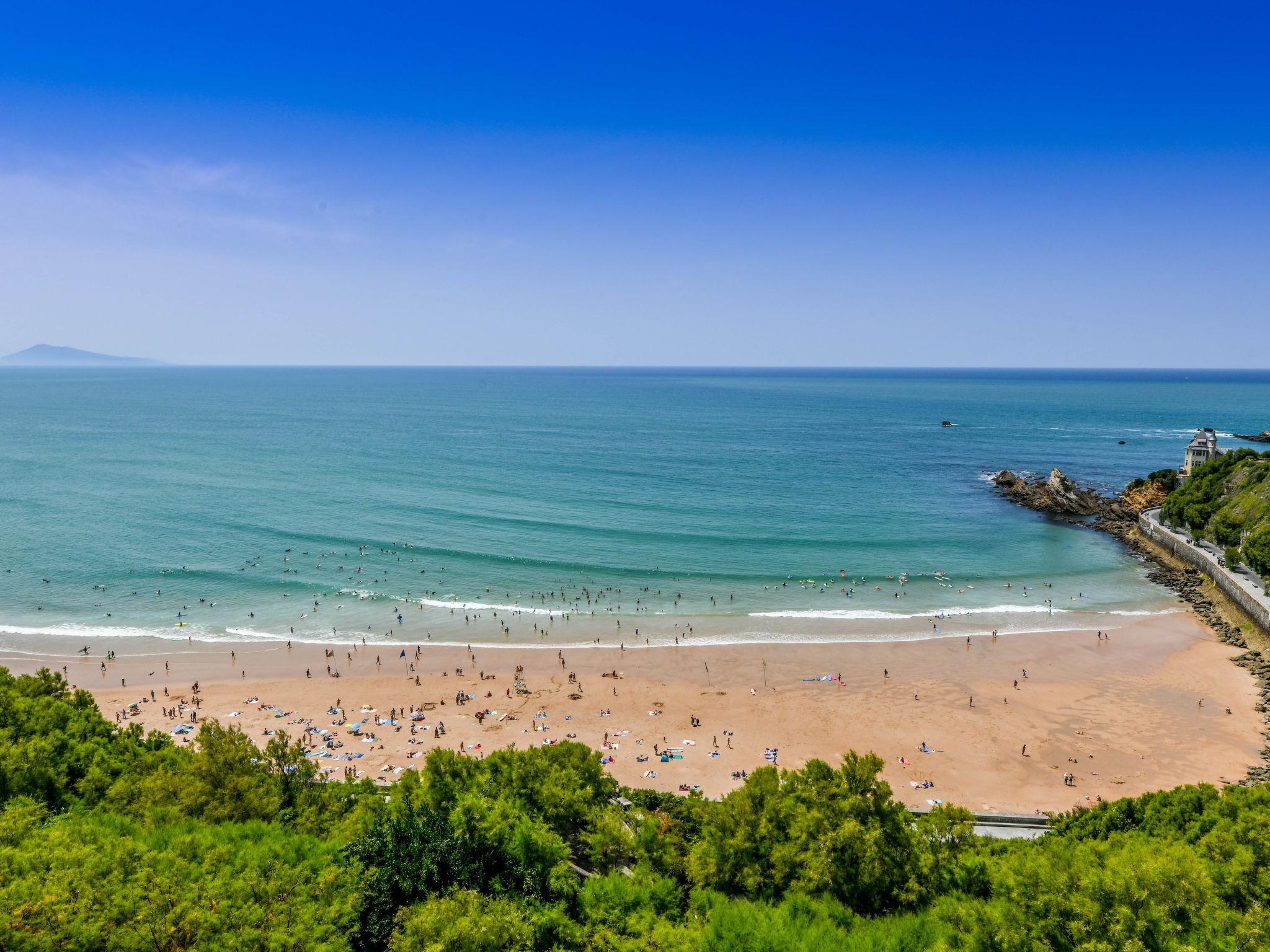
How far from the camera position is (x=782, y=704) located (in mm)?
42562

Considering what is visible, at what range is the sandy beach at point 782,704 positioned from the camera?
36156mm

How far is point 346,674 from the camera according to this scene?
4662 centimetres

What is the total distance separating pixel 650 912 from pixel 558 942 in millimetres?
2682

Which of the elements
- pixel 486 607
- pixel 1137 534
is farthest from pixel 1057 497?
pixel 486 607

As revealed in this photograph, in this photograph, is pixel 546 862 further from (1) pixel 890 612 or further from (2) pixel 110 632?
(2) pixel 110 632

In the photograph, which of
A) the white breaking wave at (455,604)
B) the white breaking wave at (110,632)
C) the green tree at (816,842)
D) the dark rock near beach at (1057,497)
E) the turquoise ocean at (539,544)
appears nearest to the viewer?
the green tree at (816,842)

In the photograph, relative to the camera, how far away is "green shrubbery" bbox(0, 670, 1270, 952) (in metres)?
16.2

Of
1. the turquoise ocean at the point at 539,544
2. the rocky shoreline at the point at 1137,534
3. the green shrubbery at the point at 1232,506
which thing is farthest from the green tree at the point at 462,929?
the green shrubbery at the point at 1232,506

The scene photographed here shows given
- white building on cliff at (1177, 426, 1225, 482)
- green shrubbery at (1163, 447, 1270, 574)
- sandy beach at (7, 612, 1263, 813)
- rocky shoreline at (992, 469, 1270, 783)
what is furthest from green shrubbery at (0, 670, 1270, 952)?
white building on cliff at (1177, 426, 1225, 482)

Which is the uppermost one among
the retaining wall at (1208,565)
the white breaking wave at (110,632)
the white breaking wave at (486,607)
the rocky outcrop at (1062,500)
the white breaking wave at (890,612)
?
the rocky outcrop at (1062,500)

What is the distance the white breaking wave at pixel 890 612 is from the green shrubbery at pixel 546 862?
92.3 feet

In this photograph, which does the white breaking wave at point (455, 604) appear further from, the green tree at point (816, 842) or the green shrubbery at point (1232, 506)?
the green shrubbery at point (1232, 506)

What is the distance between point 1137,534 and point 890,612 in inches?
1583

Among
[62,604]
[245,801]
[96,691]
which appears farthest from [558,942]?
[62,604]
